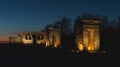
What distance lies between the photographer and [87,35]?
71.7ft

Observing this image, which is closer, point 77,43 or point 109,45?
point 77,43

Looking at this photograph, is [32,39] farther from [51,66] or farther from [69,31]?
[51,66]

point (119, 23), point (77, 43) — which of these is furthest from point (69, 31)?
point (77, 43)

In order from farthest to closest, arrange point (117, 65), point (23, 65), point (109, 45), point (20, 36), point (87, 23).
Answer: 1. point (20, 36)
2. point (109, 45)
3. point (87, 23)
4. point (117, 65)
5. point (23, 65)

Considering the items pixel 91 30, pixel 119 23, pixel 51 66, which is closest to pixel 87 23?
pixel 91 30

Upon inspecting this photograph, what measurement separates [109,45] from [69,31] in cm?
2528

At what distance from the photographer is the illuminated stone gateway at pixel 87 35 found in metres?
21.7

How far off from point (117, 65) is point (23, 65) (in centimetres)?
483

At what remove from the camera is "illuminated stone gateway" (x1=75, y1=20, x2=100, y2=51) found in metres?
21.7

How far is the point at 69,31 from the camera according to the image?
52188 millimetres

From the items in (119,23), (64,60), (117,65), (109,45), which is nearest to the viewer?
(117,65)

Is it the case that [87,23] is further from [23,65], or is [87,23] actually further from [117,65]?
[23,65]

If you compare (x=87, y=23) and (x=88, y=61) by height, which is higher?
(x=87, y=23)

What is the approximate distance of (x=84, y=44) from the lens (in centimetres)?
2175
